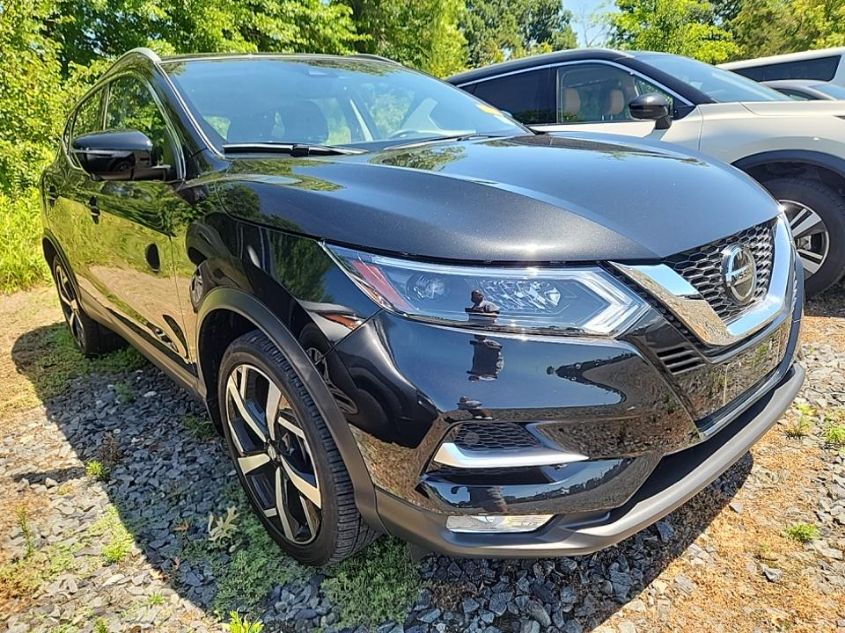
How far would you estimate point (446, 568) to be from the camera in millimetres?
1855

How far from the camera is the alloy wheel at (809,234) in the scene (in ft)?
11.9

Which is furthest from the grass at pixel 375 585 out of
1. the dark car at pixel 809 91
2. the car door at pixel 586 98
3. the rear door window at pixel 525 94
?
the dark car at pixel 809 91

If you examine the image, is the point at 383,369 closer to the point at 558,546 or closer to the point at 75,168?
the point at 558,546

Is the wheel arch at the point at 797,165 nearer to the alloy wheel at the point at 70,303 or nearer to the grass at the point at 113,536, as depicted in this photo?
the grass at the point at 113,536

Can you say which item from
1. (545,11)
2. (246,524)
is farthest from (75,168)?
(545,11)

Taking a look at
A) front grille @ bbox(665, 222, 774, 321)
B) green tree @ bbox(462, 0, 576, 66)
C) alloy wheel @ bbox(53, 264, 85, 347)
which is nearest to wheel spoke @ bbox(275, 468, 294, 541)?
front grille @ bbox(665, 222, 774, 321)

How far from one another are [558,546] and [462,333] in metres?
0.55

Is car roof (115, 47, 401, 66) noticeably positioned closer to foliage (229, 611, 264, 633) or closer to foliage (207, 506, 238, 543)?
foliage (207, 506, 238, 543)

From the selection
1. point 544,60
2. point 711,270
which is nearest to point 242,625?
point 711,270

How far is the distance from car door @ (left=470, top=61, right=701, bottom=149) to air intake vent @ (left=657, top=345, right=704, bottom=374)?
3053mm

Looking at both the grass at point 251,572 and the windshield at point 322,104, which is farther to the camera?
the windshield at point 322,104

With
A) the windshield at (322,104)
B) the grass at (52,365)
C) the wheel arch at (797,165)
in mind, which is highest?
the windshield at (322,104)

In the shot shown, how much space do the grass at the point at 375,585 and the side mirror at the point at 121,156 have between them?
1509 mm

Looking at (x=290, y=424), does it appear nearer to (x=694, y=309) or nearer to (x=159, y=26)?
(x=694, y=309)
